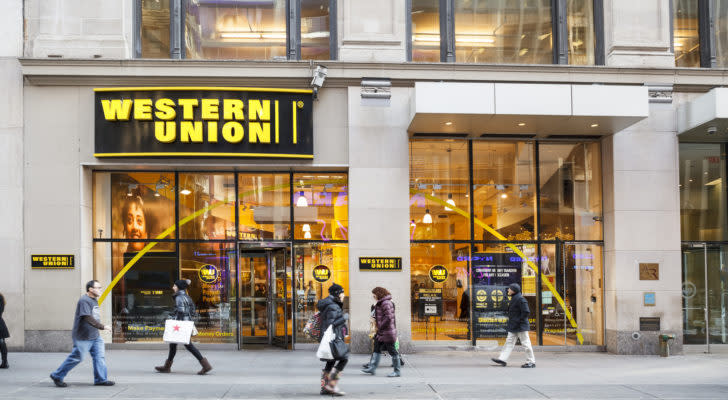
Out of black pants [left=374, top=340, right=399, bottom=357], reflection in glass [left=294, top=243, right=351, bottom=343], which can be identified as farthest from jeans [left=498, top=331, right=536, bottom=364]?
reflection in glass [left=294, top=243, right=351, bottom=343]

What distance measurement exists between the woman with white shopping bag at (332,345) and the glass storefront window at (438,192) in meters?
5.85

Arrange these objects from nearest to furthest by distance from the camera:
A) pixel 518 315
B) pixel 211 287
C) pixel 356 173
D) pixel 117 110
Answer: pixel 518 315 < pixel 117 110 < pixel 356 173 < pixel 211 287

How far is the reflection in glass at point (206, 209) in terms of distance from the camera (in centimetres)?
1566

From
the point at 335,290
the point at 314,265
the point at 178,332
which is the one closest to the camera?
the point at 335,290

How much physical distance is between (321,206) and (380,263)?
201cm

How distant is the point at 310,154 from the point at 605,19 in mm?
7858

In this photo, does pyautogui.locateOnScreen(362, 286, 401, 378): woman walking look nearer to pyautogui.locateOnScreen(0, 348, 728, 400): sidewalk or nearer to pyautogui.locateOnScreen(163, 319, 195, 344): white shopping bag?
pyautogui.locateOnScreen(0, 348, 728, 400): sidewalk

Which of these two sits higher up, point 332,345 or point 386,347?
point 332,345

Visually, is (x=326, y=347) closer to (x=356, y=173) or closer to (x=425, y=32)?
(x=356, y=173)

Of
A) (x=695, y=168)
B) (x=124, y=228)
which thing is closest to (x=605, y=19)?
(x=695, y=168)

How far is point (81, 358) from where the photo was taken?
1072 centimetres

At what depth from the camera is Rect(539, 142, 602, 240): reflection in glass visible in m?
16.1

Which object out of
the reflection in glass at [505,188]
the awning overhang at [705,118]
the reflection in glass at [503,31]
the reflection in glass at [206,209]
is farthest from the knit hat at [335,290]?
the awning overhang at [705,118]

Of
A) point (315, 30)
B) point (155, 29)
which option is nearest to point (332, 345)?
point (315, 30)
